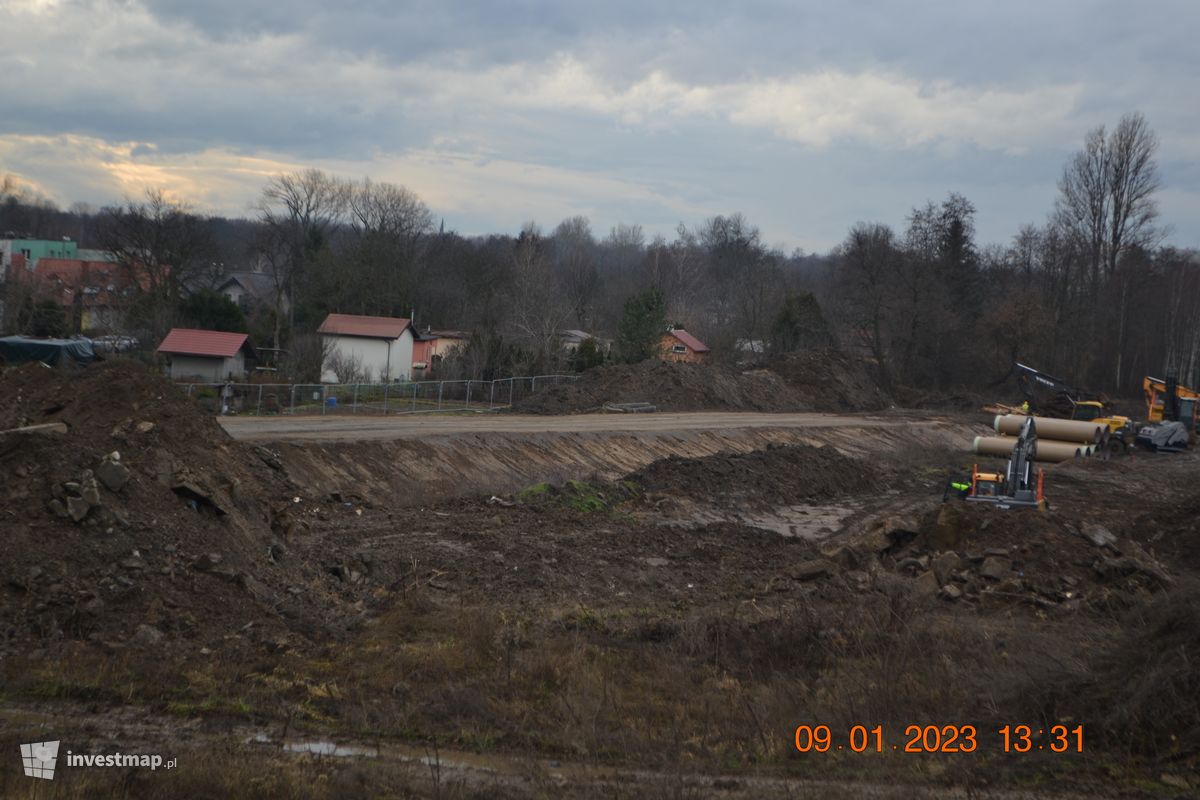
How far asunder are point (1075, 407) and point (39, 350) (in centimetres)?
4278

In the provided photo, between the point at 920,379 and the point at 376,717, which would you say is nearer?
the point at 376,717

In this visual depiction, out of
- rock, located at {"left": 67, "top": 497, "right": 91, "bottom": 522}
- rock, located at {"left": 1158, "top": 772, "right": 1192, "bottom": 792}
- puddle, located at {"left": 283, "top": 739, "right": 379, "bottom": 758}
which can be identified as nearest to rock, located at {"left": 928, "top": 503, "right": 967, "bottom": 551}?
rock, located at {"left": 1158, "top": 772, "right": 1192, "bottom": 792}

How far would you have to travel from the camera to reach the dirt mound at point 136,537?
12.1 meters

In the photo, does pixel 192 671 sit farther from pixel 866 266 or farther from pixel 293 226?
pixel 293 226

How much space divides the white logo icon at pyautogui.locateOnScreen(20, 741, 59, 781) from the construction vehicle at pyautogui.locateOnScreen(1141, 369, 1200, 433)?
48.9 m

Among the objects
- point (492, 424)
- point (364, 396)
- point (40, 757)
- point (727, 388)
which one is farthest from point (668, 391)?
point (40, 757)

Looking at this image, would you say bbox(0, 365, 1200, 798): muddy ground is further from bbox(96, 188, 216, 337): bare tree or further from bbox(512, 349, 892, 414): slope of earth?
bbox(96, 188, 216, 337): bare tree

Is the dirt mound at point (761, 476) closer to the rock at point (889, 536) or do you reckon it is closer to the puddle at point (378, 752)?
the rock at point (889, 536)

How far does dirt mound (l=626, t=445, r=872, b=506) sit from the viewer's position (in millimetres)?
29047

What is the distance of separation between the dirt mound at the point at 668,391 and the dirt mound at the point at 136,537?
2542 cm

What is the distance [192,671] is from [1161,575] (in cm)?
1443

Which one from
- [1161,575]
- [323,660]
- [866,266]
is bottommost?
[323,660]

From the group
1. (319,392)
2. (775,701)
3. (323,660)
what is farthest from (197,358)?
(775,701)

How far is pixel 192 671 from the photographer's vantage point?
1123cm
